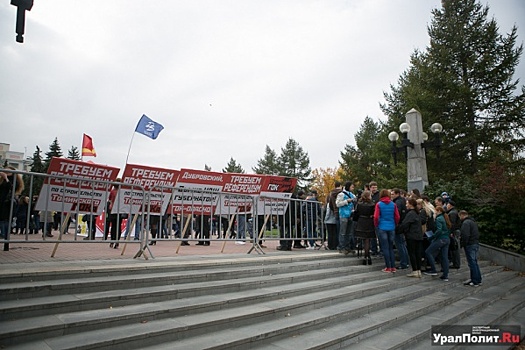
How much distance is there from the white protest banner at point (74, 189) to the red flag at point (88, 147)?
16.4m

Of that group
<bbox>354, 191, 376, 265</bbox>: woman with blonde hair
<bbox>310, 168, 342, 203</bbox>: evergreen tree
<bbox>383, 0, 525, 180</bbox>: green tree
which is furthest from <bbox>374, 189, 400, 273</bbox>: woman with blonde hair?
<bbox>310, 168, 342, 203</bbox>: evergreen tree

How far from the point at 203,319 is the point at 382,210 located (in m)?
5.29

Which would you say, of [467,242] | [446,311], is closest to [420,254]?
[467,242]

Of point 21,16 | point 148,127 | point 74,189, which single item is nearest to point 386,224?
point 74,189

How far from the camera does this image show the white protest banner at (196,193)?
7.38m

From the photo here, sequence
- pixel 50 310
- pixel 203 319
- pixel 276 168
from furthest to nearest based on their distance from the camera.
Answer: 1. pixel 276 168
2. pixel 203 319
3. pixel 50 310

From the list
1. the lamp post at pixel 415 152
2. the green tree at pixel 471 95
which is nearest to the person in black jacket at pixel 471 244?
the lamp post at pixel 415 152

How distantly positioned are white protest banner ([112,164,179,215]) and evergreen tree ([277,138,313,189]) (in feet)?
176

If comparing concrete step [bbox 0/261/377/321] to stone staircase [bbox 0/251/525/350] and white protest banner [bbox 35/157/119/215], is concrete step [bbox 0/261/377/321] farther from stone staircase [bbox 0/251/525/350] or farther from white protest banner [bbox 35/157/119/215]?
white protest banner [bbox 35/157/119/215]

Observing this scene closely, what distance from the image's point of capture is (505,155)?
1995 cm

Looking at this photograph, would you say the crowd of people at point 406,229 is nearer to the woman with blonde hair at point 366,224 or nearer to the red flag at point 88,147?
the woman with blonde hair at point 366,224

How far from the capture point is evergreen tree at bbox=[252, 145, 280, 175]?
6347 centimetres

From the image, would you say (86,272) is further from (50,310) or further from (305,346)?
(305,346)

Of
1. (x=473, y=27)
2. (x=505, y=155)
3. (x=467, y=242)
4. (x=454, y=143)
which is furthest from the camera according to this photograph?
(x=473, y=27)
